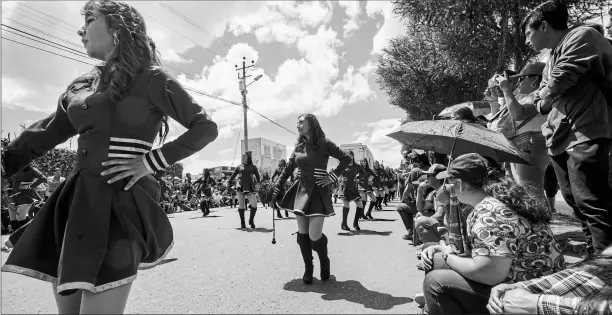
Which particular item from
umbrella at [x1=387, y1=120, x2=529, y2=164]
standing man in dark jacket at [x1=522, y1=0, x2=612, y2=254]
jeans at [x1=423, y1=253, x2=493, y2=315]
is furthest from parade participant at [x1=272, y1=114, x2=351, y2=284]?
standing man in dark jacket at [x1=522, y1=0, x2=612, y2=254]

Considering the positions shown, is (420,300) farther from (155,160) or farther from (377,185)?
(377,185)

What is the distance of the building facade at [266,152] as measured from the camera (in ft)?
199

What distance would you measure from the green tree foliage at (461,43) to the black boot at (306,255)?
9.01 metres

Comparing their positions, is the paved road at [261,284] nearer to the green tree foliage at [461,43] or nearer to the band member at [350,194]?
the band member at [350,194]

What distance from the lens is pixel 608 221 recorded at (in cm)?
262

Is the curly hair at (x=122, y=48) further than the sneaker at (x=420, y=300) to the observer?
No

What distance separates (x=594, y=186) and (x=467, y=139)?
121 cm

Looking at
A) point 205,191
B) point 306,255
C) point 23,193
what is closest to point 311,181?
point 306,255

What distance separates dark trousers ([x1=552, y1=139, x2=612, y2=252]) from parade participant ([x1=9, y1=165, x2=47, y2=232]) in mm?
10322

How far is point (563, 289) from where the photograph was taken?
1823 millimetres

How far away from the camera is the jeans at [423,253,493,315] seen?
2334 millimetres

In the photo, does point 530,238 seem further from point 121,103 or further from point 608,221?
point 121,103

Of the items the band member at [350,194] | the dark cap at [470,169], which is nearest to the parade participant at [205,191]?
the band member at [350,194]

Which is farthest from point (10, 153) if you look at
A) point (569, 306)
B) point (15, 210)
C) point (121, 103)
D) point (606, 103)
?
point (15, 210)
